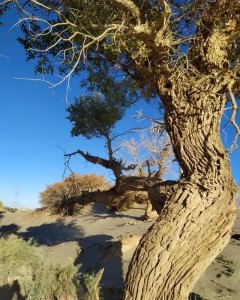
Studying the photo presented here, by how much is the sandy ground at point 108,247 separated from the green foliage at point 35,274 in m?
0.56

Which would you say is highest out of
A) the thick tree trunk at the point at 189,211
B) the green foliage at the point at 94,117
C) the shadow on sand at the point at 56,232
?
the green foliage at the point at 94,117

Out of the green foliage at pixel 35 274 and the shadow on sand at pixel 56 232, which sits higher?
the shadow on sand at pixel 56 232

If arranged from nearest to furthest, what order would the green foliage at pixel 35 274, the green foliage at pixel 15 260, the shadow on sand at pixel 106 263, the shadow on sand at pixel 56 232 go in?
the green foliage at pixel 35 274 → the green foliage at pixel 15 260 → the shadow on sand at pixel 106 263 → the shadow on sand at pixel 56 232

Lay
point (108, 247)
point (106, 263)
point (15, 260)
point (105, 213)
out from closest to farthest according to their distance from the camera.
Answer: point (15, 260), point (106, 263), point (108, 247), point (105, 213)

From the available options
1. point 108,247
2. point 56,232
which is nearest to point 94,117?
point 108,247

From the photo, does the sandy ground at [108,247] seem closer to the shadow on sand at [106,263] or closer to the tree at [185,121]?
the shadow on sand at [106,263]

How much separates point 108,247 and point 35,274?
6425 mm

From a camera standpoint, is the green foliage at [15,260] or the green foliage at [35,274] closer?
the green foliage at [35,274]

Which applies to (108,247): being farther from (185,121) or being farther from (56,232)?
(56,232)

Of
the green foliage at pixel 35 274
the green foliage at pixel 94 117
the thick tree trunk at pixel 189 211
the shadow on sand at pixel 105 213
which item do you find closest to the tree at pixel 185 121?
the thick tree trunk at pixel 189 211

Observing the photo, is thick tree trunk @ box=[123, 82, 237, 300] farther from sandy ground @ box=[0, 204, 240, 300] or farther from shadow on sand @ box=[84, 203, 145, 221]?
shadow on sand @ box=[84, 203, 145, 221]

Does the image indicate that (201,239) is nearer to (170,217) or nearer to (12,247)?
(170,217)

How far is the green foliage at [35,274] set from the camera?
751cm

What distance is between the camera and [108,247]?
1418cm
